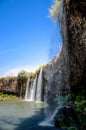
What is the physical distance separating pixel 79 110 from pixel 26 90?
1199 inches

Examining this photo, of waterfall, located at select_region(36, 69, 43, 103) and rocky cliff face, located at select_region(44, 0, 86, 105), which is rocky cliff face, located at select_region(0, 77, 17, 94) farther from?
rocky cliff face, located at select_region(44, 0, 86, 105)

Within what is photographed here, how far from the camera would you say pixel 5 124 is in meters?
14.2

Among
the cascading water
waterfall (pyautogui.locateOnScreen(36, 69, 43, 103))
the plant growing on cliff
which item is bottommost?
the cascading water

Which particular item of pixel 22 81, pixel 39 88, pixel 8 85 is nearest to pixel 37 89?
pixel 39 88

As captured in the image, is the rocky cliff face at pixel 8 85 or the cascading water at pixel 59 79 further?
the rocky cliff face at pixel 8 85

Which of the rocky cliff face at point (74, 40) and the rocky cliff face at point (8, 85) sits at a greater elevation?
the rocky cliff face at point (8, 85)

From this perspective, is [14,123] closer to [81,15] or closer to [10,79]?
[81,15]

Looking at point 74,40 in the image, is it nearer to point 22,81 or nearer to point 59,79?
point 59,79

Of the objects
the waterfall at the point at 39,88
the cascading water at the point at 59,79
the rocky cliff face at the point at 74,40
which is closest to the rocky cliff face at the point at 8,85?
the waterfall at the point at 39,88

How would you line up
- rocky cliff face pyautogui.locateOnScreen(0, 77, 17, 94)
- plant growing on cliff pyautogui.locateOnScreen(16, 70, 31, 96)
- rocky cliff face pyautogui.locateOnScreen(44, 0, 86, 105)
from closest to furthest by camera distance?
rocky cliff face pyautogui.locateOnScreen(44, 0, 86, 105)
plant growing on cliff pyautogui.locateOnScreen(16, 70, 31, 96)
rocky cliff face pyautogui.locateOnScreen(0, 77, 17, 94)

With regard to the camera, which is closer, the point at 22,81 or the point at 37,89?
the point at 37,89

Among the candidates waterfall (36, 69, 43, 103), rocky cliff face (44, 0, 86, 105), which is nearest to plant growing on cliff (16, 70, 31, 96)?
waterfall (36, 69, 43, 103)

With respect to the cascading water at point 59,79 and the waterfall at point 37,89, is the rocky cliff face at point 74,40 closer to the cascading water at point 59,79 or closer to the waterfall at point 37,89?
the cascading water at point 59,79

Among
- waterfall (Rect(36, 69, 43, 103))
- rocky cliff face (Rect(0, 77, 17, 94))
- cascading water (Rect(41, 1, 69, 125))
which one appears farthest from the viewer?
rocky cliff face (Rect(0, 77, 17, 94))
